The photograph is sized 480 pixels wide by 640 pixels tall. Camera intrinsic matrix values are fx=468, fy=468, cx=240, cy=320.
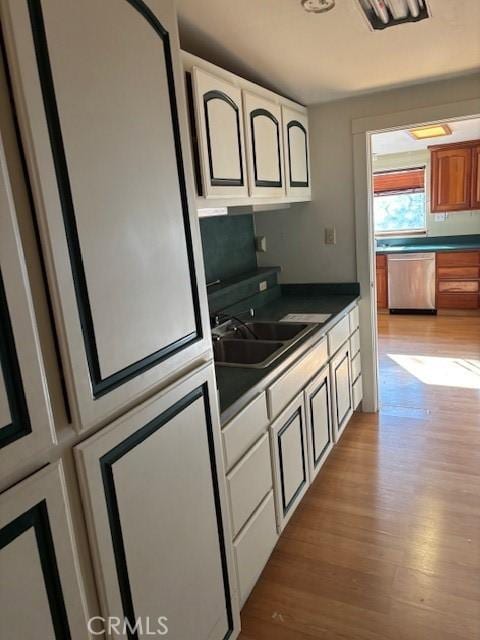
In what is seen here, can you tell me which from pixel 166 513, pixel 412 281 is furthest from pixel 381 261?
pixel 166 513

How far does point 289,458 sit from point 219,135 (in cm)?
143

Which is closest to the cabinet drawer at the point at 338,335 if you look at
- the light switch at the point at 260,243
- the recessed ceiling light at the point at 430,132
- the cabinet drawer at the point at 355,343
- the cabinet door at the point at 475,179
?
the cabinet drawer at the point at 355,343

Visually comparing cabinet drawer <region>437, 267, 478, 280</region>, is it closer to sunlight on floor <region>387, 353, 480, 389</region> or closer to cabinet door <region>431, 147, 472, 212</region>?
cabinet door <region>431, 147, 472, 212</region>

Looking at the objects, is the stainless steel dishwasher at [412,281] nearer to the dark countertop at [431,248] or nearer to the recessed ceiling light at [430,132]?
the dark countertop at [431,248]

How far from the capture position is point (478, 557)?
76.9 inches

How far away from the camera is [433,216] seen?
6.42 m

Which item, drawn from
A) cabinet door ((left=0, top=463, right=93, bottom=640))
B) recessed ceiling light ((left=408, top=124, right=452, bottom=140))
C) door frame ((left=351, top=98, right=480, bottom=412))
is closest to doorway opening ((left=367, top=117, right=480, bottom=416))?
recessed ceiling light ((left=408, top=124, right=452, bottom=140))

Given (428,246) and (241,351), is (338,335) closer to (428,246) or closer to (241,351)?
(241,351)

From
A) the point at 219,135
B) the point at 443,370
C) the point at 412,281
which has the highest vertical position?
the point at 219,135

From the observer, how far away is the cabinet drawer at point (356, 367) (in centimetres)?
320

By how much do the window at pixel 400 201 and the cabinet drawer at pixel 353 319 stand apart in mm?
3719

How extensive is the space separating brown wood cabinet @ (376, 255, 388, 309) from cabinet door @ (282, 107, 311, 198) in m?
3.41

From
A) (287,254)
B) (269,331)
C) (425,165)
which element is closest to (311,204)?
(287,254)

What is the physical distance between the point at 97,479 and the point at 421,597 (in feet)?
4.82
